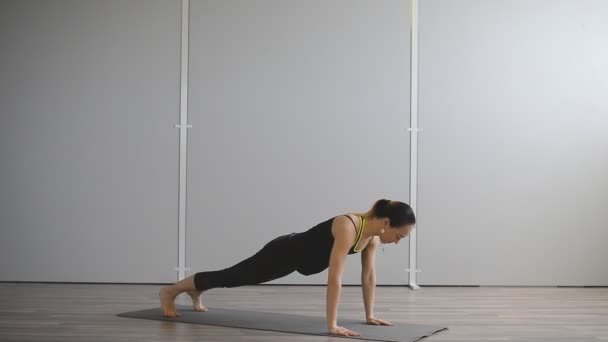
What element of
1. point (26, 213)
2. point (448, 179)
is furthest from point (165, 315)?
point (448, 179)

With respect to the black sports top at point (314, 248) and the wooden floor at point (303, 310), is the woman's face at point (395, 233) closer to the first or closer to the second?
the black sports top at point (314, 248)

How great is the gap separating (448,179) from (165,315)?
7.84 ft

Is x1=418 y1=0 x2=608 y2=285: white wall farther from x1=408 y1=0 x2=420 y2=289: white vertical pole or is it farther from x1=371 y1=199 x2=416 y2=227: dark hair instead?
x1=371 y1=199 x2=416 y2=227: dark hair

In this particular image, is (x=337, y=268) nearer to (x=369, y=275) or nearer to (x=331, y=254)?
(x=331, y=254)

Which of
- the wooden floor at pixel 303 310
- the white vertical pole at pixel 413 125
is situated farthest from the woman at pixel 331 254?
the white vertical pole at pixel 413 125

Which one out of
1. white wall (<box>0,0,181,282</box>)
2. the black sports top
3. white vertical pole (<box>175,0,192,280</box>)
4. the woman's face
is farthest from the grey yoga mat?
white wall (<box>0,0,181,282</box>)

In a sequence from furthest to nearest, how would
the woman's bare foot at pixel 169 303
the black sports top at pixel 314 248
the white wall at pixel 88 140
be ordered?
the white wall at pixel 88 140 < the woman's bare foot at pixel 169 303 < the black sports top at pixel 314 248

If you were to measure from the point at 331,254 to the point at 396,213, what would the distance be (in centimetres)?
33

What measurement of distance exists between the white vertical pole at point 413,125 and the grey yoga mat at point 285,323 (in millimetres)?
1630

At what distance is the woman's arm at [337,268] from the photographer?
3115 millimetres

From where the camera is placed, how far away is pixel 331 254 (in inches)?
126

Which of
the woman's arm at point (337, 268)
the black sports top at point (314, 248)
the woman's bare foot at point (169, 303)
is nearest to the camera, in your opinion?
the woman's arm at point (337, 268)

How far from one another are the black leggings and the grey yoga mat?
7.6 inches

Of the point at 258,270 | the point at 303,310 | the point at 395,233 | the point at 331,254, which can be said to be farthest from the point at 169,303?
the point at 395,233
